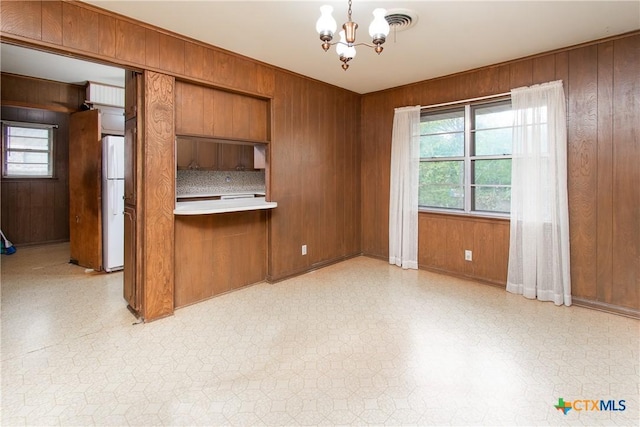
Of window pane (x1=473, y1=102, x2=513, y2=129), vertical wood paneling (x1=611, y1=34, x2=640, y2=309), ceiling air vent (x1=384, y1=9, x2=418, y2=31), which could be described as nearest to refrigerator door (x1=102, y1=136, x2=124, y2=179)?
ceiling air vent (x1=384, y1=9, x2=418, y2=31)

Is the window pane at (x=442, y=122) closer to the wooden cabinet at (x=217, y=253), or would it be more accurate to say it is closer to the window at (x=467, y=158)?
the window at (x=467, y=158)

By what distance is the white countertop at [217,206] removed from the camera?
3013 mm

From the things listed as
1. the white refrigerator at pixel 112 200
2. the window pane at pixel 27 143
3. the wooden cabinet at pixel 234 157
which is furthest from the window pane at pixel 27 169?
the wooden cabinet at pixel 234 157

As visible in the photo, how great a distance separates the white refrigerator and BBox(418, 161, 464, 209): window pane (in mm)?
4002

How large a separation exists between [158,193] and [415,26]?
102 inches

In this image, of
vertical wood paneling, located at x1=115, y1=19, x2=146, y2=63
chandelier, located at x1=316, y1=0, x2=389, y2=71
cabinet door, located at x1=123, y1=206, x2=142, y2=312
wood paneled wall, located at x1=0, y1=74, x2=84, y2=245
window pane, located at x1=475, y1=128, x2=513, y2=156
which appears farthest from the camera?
wood paneled wall, located at x1=0, y1=74, x2=84, y2=245

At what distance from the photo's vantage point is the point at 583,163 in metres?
3.20

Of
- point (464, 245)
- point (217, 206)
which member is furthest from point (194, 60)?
point (464, 245)

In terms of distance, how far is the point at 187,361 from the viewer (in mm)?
2271

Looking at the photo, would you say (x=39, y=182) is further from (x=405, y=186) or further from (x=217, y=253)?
(x=405, y=186)

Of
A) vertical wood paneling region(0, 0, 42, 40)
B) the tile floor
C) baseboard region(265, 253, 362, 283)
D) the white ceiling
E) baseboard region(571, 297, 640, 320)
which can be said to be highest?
the white ceiling

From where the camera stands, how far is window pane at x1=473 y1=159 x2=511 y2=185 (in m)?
3.76

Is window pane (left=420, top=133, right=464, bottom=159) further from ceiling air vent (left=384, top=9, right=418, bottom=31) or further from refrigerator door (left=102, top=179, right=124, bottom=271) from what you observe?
Answer: refrigerator door (left=102, top=179, right=124, bottom=271)

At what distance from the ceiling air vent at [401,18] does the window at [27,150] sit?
6.28 metres
